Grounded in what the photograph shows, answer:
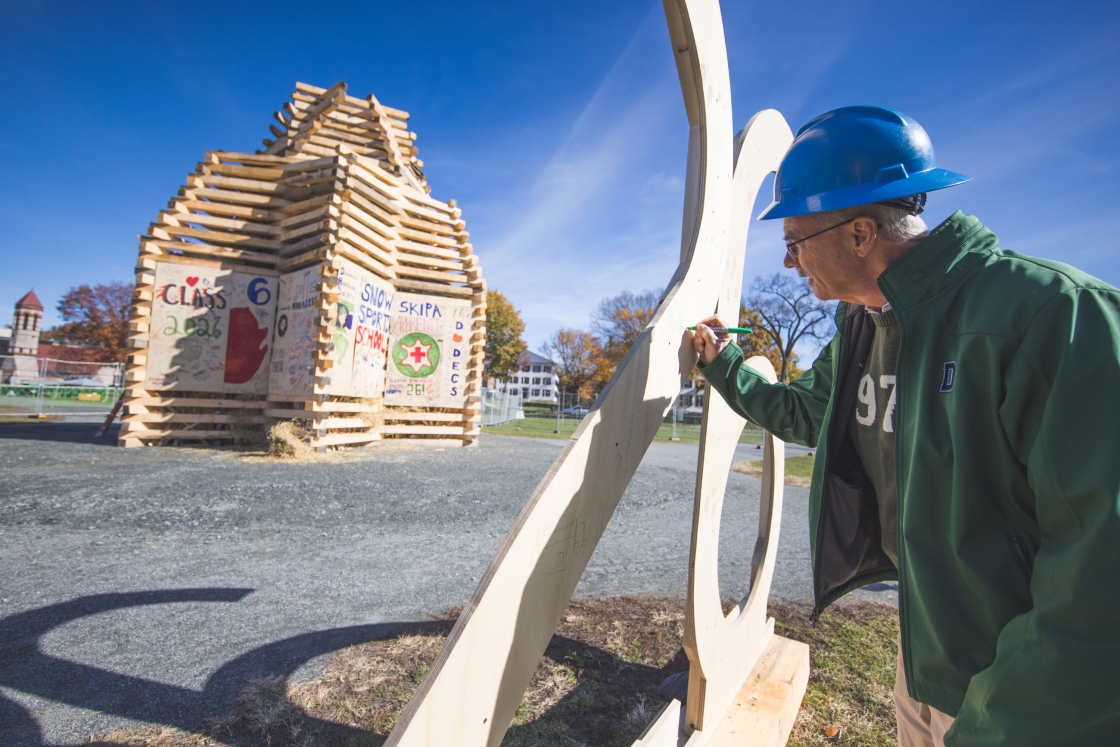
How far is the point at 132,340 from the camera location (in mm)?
10039

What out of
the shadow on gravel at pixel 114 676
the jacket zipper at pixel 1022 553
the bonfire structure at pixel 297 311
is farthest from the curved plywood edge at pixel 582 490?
the bonfire structure at pixel 297 311

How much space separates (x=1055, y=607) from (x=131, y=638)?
13.2ft

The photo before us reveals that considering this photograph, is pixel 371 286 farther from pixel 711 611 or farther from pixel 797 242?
pixel 797 242

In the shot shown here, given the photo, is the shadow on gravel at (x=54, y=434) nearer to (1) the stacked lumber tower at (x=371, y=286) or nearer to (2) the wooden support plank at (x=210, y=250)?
(1) the stacked lumber tower at (x=371, y=286)

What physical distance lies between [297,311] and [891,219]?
10911 millimetres

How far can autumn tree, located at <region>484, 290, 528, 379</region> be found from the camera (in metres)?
41.6

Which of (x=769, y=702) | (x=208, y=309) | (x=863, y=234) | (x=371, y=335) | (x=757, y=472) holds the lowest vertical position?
(x=757, y=472)

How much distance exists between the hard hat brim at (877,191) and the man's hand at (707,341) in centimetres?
58

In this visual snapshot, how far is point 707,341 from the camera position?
6.49 ft

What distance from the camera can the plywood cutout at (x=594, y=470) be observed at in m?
1.13

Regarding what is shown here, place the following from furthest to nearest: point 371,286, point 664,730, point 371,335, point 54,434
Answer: point 371,335, point 371,286, point 54,434, point 664,730

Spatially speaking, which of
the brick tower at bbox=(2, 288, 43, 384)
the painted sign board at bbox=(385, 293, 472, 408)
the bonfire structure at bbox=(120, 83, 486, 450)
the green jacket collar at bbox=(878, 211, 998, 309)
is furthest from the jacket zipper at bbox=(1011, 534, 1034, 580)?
the brick tower at bbox=(2, 288, 43, 384)

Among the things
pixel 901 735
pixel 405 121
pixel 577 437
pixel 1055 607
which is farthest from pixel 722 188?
pixel 405 121

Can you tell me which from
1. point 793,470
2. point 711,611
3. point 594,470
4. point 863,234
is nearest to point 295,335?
point 711,611
